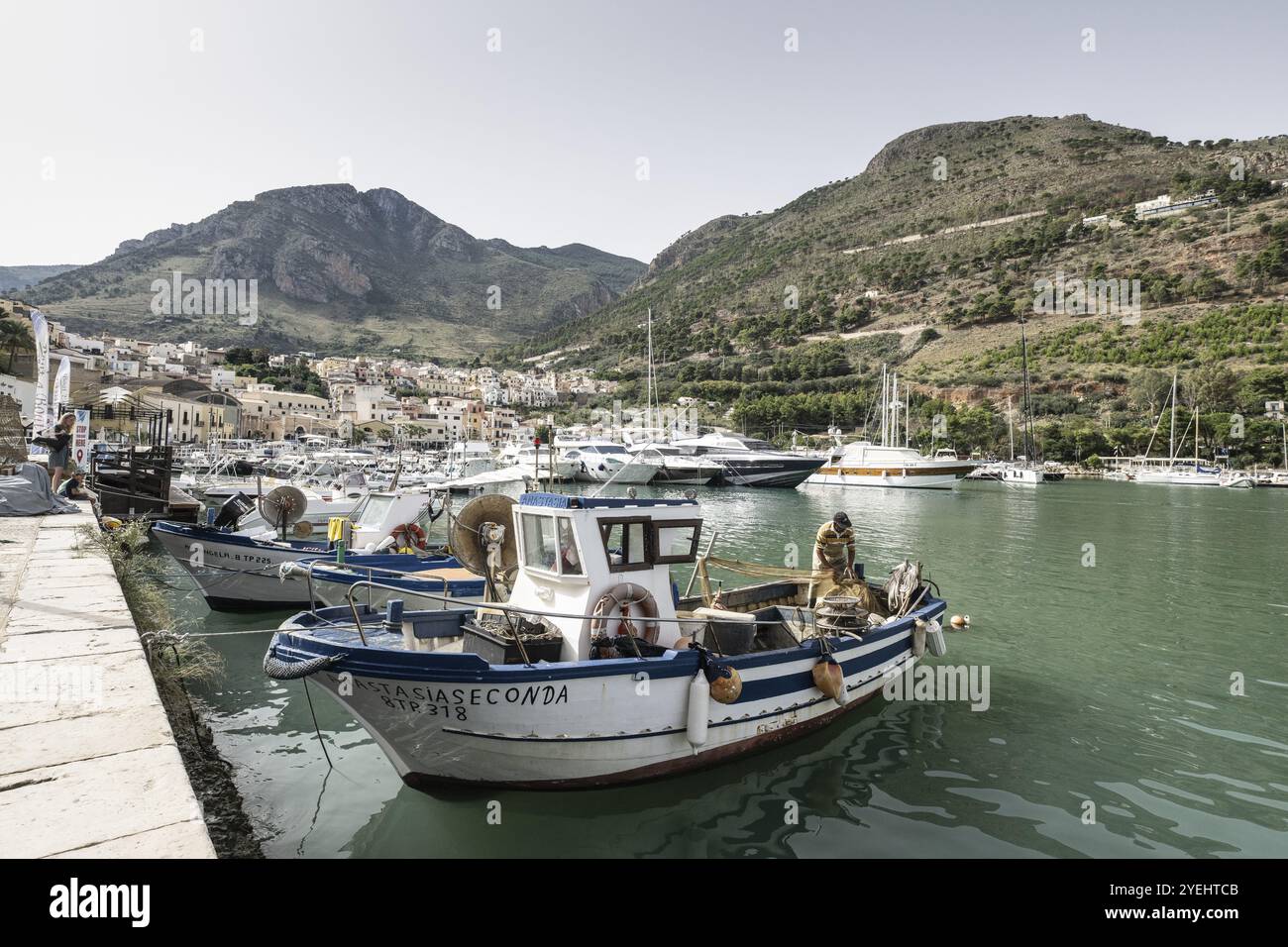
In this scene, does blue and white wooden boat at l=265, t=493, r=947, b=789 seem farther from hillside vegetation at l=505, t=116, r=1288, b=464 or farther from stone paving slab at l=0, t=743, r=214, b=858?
hillside vegetation at l=505, t=116, r=1288, b=464

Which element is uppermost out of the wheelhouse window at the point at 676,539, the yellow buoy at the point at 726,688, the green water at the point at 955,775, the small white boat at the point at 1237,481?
the wheelhouse window at the point at 676,539

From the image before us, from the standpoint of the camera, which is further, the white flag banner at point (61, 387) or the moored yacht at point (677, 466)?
the moored yacht at point (677, 466)

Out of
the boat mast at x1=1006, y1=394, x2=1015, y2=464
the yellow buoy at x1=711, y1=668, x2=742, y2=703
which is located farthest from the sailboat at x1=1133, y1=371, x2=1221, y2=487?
the yellow buoy at x1=711, y1=668, x2=742, y2=703

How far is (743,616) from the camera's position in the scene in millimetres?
8414

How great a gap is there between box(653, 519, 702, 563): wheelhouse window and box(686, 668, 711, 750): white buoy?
151 centimetres

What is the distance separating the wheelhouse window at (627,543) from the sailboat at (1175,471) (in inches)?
3065

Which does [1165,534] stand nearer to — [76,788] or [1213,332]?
[76,788]

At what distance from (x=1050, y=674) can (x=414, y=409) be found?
129 metres

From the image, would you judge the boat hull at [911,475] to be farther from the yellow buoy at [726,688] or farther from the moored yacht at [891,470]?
the yellow buoy at [726,688]

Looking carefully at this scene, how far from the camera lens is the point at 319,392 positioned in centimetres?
13362

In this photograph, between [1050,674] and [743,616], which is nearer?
[743,616]

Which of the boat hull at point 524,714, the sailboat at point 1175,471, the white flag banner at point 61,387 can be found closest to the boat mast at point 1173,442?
the sailboat at point 1175,471

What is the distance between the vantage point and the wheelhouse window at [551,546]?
7430 millimetres
